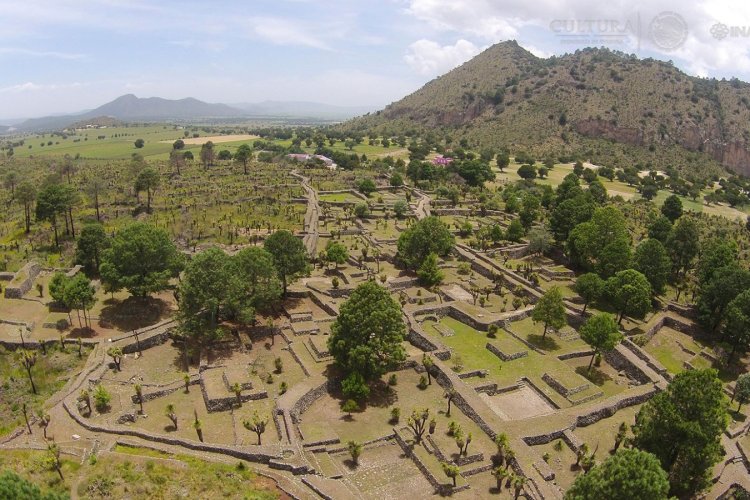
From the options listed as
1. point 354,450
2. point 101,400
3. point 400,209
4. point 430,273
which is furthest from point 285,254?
point 400,209

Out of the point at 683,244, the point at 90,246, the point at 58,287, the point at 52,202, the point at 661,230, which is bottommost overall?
the point at 58,287

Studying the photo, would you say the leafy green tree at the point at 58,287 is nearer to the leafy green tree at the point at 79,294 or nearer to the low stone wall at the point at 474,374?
the leafy green tree at the point at 79,294

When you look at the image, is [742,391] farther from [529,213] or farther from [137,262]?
[137,262]

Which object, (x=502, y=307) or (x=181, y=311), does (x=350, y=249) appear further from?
(x=181, y=311)

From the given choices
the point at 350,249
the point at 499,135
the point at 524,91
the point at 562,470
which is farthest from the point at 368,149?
the point at 562,470

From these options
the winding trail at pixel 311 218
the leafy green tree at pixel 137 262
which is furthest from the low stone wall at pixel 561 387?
the leafy green tree at pixel 137 262
